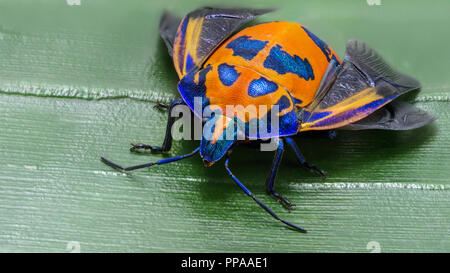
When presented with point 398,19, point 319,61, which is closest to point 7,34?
point 319,61

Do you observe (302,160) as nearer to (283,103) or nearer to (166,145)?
(283,103)

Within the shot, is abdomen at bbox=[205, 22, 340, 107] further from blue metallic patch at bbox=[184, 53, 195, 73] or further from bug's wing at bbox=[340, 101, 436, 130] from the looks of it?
bug's wing at bbox=[340, 101, 436, 130]

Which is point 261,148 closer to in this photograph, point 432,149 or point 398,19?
point 432,149

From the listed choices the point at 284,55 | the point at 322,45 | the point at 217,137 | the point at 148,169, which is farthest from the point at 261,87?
the point at 148,169

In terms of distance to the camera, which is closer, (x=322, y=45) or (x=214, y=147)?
(x=214, y=147)

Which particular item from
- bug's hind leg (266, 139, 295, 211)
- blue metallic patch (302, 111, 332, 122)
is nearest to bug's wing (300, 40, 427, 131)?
blue metallic patch (302, 111, 332, 122)

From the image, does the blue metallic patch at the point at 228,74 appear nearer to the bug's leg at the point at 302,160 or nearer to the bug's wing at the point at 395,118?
the bug's leg at the point at 302,160

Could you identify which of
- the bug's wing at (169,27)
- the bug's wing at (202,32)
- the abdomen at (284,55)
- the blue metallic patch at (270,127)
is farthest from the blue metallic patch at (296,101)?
the bug's wing at (169,27)
